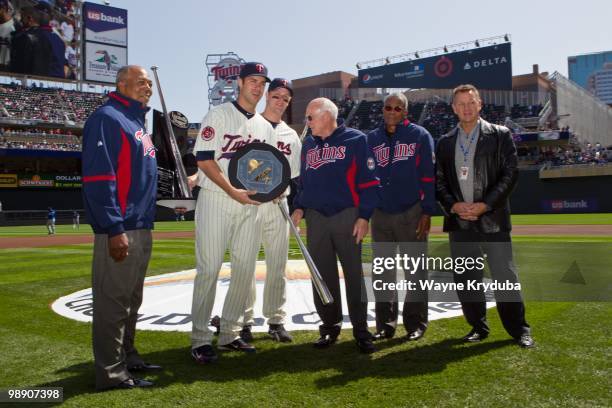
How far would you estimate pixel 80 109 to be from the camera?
178 ft

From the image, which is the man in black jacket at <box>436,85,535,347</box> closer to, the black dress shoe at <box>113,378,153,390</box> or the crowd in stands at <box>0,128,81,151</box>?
the black dress shoe at <box>113,378,153,390</box>

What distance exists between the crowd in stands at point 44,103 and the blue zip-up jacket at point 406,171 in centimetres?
5294

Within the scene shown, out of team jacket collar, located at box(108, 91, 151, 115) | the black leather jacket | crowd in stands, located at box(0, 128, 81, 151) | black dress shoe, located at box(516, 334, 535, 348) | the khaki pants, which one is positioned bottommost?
black dress shoe, located at box(516, 334, 535, 348)

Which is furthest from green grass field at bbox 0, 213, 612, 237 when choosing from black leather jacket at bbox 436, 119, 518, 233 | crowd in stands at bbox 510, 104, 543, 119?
crowd in stands at bbox 510, 104, 543, 119

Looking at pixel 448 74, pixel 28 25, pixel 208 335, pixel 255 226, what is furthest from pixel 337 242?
pixel 28 25

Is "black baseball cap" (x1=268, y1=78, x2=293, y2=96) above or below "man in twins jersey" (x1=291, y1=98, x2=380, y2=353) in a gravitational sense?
above

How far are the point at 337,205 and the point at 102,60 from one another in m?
59.4

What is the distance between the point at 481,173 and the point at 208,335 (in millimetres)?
2594

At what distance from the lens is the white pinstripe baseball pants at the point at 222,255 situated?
3.79 m

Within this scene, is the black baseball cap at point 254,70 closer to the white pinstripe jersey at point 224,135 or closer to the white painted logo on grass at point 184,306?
the white pinstripe jersey at point 224,135

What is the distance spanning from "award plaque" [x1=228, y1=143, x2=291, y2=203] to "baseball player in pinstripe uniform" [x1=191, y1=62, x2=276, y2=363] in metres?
0.08

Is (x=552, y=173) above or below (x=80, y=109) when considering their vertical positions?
below

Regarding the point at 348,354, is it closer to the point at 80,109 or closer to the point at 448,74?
the point at 448,74

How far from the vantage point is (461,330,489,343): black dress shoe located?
13.4ft
